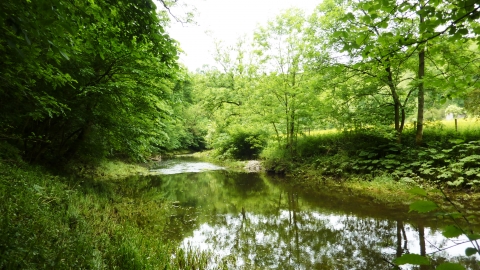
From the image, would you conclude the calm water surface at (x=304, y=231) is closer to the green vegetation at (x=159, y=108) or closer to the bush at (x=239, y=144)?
the green vegetation at (x=159, y=108)

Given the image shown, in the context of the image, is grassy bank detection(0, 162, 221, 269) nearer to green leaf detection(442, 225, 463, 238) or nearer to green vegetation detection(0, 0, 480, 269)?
green vegetation detection(0, 0, 480, 269)

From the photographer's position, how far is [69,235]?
14.5 feet

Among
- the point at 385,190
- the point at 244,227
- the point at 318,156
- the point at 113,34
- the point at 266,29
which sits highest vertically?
the point at 266,29

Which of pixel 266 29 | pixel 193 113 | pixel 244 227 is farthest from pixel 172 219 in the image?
pixel 193 113

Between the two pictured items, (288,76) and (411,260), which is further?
(288,76)

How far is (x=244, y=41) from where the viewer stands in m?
28.8

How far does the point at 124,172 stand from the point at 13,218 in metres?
14.0

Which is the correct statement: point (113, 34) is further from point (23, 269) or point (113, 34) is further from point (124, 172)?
point (124, 172)

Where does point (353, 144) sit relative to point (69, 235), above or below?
above

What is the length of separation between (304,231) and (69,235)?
215 inches

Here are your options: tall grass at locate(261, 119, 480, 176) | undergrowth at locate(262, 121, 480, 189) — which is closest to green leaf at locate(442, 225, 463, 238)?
undergrowth at locate(262, 121, 480, 189)

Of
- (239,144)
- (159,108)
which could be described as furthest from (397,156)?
(239,144)

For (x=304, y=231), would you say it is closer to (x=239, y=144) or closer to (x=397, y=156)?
(x=397, y=156)

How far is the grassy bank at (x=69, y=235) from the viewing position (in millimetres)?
3332
